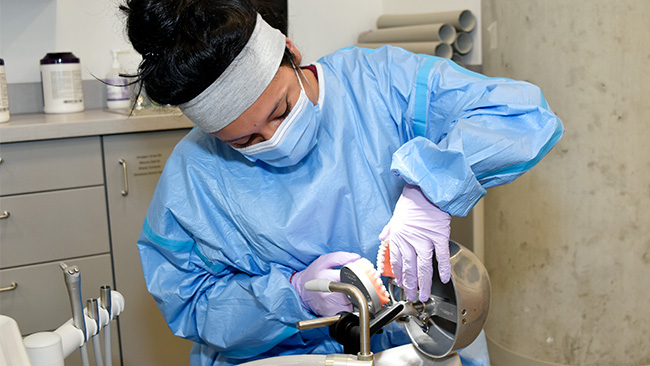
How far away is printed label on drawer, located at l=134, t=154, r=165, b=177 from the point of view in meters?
2.14

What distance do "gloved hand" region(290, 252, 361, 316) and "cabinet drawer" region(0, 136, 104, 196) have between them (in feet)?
4.05

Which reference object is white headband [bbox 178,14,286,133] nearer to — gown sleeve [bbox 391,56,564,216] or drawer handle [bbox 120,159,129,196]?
gown sleeve [bbox 391,56,564,216]

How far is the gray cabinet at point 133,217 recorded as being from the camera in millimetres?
2113

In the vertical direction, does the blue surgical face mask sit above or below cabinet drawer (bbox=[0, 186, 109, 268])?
above

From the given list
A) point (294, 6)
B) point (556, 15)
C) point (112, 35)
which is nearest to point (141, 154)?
point (112, 35)

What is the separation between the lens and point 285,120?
1090mm

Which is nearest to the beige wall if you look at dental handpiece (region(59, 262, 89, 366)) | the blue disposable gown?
the blue disposable gown

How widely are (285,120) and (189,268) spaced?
31 cm

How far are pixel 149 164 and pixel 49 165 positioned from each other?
30 centimetres

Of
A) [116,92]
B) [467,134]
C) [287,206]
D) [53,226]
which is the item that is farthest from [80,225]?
[467,134]

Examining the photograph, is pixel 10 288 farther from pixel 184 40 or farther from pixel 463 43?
pixel 463 43

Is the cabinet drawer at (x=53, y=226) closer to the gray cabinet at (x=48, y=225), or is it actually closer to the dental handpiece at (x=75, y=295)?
the gray cabinet at (x=48, y=225)

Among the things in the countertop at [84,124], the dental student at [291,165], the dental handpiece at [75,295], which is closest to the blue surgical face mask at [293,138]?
the dental student at [291,165]

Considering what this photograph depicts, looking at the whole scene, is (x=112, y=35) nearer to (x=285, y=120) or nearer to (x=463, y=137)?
(x=285, y=120)
